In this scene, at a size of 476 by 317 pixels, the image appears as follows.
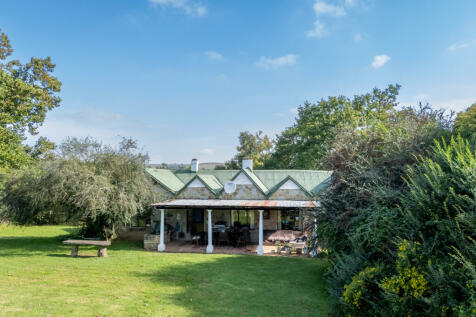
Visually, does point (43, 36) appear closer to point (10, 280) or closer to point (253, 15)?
point (253, 15)

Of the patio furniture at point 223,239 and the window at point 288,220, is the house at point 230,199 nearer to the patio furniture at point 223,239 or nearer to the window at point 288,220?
the window at point 288,220

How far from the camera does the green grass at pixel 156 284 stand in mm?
7992

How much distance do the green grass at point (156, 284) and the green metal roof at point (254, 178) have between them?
231 inches

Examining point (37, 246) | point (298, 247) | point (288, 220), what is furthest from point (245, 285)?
point (37, 246)

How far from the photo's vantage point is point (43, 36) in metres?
17.6

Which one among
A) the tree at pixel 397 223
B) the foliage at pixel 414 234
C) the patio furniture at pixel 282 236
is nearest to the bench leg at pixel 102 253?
the patio furniture at pixel 282 236

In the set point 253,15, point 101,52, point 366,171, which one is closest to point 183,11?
point 253,15

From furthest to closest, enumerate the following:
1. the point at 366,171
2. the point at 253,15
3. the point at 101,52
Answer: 1. the point at 101,52
2. the point at 253,15
3. the point at 366,171

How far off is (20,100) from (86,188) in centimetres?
1407

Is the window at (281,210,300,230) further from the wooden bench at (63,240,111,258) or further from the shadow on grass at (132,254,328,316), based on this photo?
the wooden bench at (63,240,111,258)

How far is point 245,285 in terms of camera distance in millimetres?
10375

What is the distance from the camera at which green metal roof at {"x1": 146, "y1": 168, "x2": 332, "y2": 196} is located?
800 inches

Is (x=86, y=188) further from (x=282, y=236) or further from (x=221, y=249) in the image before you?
(x=282, y=236)

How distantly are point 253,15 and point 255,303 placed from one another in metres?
13.8
